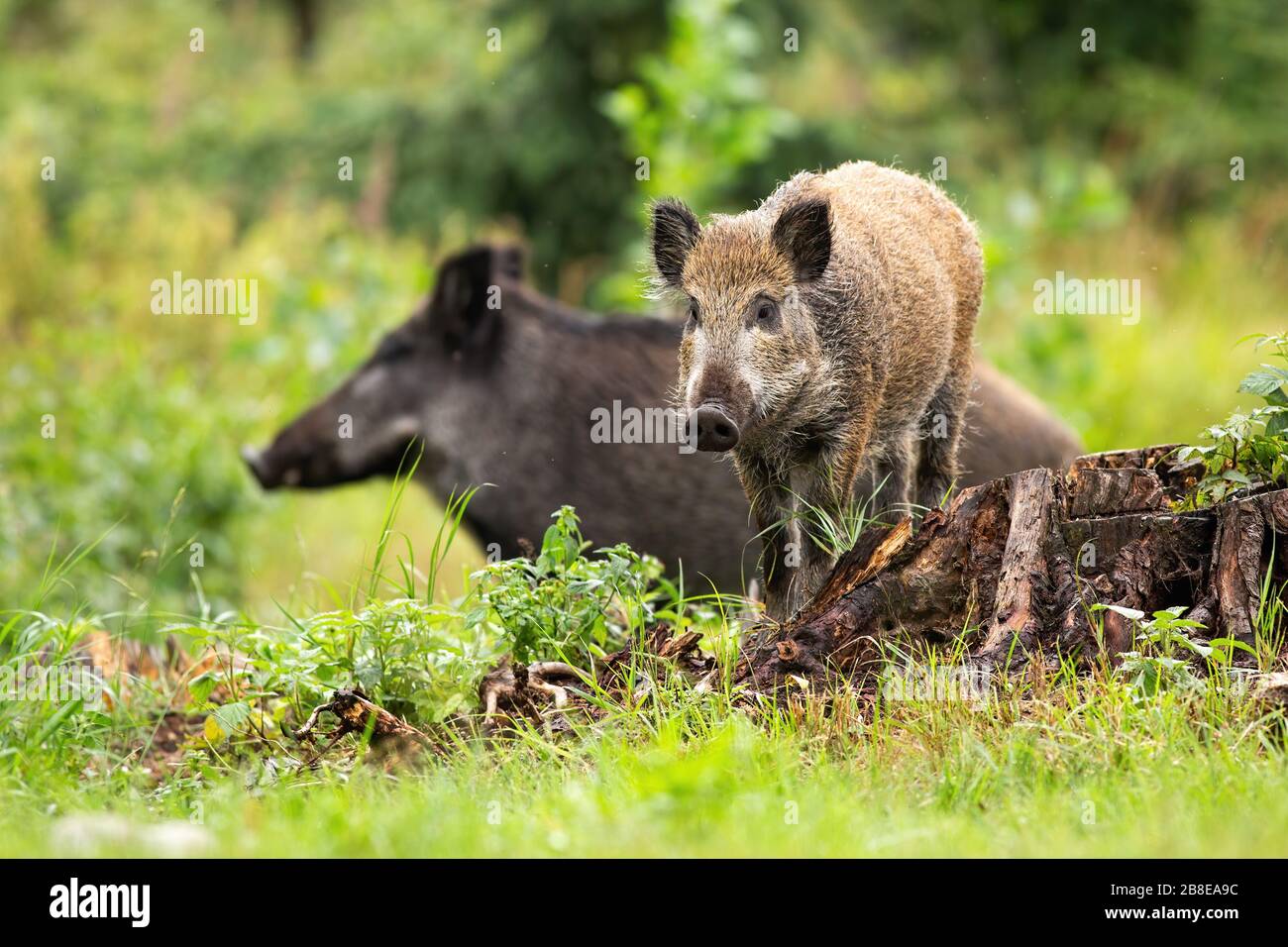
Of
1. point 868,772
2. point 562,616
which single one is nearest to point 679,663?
point 562,616

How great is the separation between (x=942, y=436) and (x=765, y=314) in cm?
130

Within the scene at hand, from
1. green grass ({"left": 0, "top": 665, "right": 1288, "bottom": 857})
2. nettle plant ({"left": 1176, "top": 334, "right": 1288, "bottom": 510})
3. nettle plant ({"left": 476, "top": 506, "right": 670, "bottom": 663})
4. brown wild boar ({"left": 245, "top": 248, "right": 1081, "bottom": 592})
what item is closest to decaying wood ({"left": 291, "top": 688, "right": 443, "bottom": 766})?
green grass ({"left": 0, "top": 665, "right": 1288, "bottom": 857})

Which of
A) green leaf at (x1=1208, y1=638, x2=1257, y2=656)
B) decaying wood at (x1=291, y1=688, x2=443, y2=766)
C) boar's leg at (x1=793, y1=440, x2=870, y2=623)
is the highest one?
boar's leg at (x1=793, y1=440, x2=870, y2=623)

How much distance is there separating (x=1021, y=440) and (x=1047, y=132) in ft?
39.1

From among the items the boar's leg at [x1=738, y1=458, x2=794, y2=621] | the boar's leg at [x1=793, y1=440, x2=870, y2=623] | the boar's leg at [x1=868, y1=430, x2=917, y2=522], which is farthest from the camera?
the boar's leg at [x1=868, y1=430, x2=917, y2=522]

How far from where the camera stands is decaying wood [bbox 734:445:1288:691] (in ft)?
14.8

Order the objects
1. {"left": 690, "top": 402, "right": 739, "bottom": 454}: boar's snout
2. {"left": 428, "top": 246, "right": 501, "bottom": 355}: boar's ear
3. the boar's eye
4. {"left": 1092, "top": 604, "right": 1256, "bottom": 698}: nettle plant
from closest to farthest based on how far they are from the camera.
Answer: {"left": 1092, "top": 604, "right": 1256, "bottom": 698}: nettle plant → {"left": 690, "top": 402, "right": 739, "bottom": 454}: boar's snout → the boar's eye → {"left": 428, "top": 246, "right": 501, "bottom": 355}: boar's ear

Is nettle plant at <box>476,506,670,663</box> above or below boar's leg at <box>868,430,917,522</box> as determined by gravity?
below

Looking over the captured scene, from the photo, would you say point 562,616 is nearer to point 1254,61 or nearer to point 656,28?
point 656,28

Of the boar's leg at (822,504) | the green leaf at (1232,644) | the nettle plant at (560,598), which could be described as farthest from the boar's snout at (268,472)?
the green leaf at (1232,644)

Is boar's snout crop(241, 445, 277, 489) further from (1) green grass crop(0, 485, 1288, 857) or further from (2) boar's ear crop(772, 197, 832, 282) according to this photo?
(2) boar's ear crop(772, 197, 832, 282)

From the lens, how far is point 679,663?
4.87m

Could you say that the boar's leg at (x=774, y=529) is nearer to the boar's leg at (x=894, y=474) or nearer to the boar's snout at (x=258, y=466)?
the boar's leg at (x=894, y=474)

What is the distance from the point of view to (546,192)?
14727 mm
